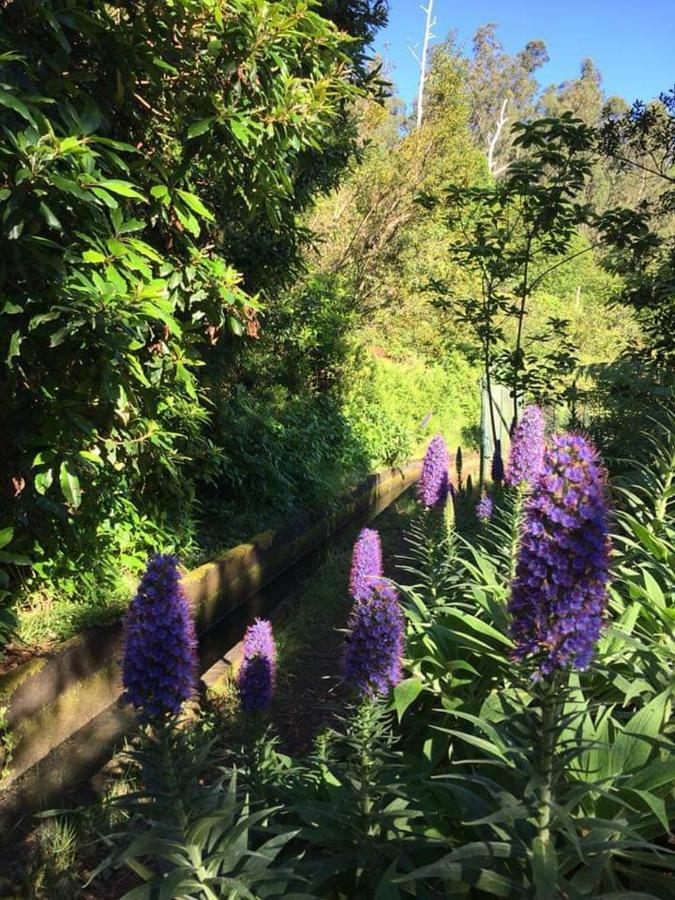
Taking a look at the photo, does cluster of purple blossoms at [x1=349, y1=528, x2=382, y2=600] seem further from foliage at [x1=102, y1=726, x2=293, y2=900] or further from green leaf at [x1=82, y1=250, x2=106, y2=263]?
green leaf at [x1=82, y1=250, x2=106, y2=263]

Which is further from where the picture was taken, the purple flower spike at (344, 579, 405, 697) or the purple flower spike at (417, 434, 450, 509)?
the purple flower spike at (417, 434, 450, 509)

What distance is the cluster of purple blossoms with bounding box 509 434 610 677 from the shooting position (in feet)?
4.84

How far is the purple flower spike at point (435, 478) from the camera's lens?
158 inches

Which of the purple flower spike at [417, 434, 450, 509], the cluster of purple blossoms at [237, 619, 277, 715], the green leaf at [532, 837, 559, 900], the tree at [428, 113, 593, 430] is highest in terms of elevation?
the tree at [428, 113, 593, 430]

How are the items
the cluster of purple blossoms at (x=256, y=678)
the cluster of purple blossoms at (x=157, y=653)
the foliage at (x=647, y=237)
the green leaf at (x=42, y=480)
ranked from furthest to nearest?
the foliage at (x=647, y=237), the green leaf at (x=42, y=480), the cluster of purple blossoms at (x=256, y=678), the cluster of purple blossoms at (x=157, y=653)

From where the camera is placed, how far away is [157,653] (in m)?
1.71

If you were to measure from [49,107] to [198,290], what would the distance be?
1.14 m

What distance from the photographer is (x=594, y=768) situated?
87.7 inches

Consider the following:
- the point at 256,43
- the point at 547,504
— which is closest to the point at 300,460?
the point at 256,43

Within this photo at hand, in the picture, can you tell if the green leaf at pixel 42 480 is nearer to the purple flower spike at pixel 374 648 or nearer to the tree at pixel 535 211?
the purple flower spike at pixel 374 648

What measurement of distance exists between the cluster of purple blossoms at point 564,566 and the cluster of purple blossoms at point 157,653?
0.86m

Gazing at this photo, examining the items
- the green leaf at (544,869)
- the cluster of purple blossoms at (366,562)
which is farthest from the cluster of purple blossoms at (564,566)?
the cluster of purple blossoms at (366,562)

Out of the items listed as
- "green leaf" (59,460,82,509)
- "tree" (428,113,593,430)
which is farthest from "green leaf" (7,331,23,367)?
"tree" (428,113,593,430)

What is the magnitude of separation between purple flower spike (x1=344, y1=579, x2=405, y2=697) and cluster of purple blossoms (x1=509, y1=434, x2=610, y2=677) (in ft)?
2.07
